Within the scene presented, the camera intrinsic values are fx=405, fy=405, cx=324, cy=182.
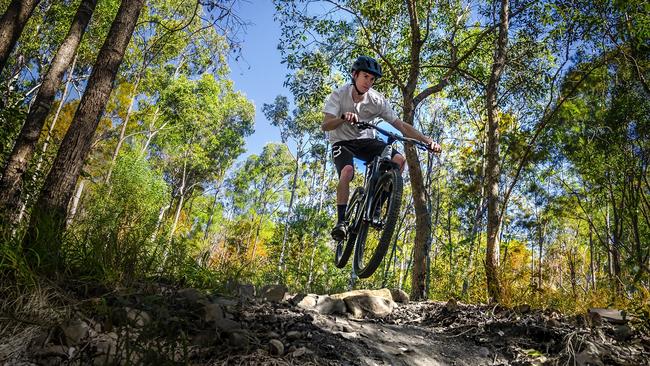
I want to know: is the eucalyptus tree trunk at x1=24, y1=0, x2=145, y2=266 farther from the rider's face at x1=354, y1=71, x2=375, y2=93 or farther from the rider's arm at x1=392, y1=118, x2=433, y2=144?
the rider's arm at x1=392, y1=118, x2=433, y2=144

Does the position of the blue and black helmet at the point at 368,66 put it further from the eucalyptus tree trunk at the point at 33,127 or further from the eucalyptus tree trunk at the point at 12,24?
the eucalyptus tree trunk at the point at 12,24

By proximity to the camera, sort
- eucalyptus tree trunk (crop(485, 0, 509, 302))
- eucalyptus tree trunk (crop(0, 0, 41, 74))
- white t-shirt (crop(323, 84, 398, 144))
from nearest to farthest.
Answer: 1. eucalyptus tree trunk (crop(0, 0, 41, 74))
2. white t-shirt (crop(323, 84, 398, 144))
3. eucalyptus tree trunk (crop(485, 0, 509, 302))

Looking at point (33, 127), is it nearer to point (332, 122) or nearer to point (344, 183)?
point (332, 122)

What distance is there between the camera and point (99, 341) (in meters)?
2.36

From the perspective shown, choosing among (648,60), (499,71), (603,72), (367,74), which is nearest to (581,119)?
Result: (603,72)

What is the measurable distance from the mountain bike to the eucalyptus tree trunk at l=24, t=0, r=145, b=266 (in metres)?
2.52

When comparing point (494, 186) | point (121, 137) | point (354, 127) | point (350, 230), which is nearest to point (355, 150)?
point (354, 127)

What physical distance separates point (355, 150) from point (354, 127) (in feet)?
0.93

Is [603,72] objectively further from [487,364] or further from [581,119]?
[487,364]

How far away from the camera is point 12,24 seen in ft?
15.0

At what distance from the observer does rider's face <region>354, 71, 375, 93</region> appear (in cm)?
474

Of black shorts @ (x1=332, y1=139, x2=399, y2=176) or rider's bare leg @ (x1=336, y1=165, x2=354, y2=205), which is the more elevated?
black shorts @ (x1=332, y1=139, x2=399, y2=176)

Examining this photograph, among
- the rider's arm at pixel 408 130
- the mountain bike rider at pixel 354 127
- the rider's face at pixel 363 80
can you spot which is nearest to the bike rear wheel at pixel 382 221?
the mountain bike rider at pixel 354 127

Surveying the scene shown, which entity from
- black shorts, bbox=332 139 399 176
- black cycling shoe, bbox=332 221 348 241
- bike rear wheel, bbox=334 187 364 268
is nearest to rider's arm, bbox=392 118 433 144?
black shorts, bbox=332 139 399 176
